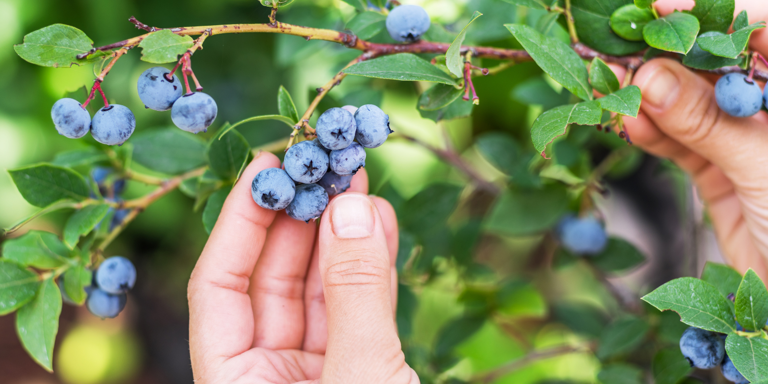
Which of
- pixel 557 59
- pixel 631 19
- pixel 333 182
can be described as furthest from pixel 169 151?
pixel 631 19

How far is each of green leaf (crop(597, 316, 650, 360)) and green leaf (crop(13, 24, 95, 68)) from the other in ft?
3.99

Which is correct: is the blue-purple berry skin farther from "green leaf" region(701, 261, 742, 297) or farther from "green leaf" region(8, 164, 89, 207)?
"green leaf" region(701, 261, 742, 297)

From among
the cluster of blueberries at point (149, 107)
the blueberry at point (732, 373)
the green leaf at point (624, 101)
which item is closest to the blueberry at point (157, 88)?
the cluster of blueberries at point (149, 107)

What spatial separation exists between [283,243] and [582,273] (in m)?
1.78

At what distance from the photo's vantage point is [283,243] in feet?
3.20

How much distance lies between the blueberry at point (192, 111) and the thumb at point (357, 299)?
23 cm

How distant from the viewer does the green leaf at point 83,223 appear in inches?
35.5

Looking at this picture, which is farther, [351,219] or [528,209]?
[528,209]

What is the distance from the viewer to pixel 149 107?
718mm

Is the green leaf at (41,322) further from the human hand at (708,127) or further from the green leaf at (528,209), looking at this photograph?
the human hand at (708,127)

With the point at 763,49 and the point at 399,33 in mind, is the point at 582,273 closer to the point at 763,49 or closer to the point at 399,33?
the point at 763,49

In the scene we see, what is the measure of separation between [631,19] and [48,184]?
1069 millimetres

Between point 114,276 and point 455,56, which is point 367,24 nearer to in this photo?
point 455,56

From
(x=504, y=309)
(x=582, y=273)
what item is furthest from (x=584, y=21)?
(x=582, y=273)
